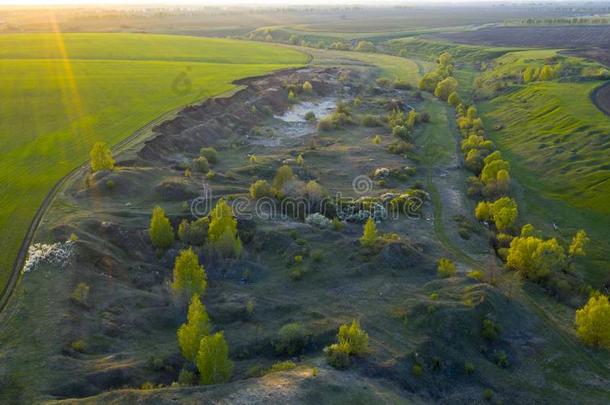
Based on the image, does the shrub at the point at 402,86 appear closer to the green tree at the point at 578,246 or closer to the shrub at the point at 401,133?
the shrub at the point at 401,133

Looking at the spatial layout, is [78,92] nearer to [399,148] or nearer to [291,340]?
[399,148]

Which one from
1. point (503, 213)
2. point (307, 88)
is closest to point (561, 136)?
point (503, 213)

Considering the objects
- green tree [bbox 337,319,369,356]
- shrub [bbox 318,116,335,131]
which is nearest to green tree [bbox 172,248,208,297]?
green tree [bbox 337,319,369,356]

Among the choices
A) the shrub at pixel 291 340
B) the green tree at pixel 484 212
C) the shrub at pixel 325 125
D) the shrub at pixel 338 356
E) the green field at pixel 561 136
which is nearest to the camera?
the shrub at pixel 338 356

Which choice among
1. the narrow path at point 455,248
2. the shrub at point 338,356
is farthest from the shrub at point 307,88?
the shrub at point 338,356

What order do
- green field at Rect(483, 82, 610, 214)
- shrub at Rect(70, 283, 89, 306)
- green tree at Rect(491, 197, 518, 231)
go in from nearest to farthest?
shrub at Rect(70, 283, 89, 306)
green tree at Rect(491, 197, 518, 231)
green field at Rect(483, 82, 610, 214)

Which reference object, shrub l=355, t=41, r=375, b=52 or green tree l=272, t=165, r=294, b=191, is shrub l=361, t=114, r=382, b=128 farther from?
shrub l=355, t=41, r=375, b=52
